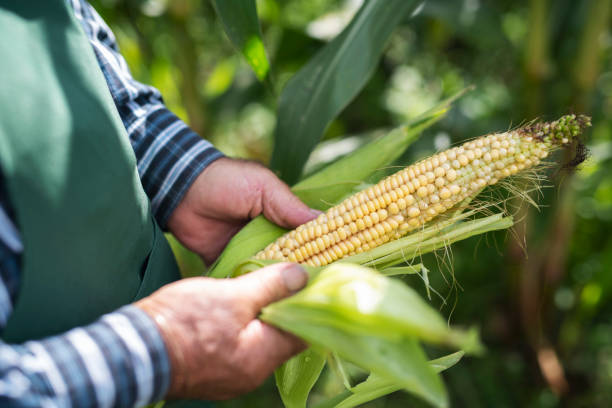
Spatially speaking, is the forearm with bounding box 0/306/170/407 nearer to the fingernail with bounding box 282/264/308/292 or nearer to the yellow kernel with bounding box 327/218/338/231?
the fingernail with bounding box 282/264/308/292

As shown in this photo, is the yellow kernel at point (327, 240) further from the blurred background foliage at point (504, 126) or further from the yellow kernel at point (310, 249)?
the blurred background foliage at point (504, 126)

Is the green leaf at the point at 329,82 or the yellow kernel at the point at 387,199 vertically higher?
the green leaf at the point at 329,82

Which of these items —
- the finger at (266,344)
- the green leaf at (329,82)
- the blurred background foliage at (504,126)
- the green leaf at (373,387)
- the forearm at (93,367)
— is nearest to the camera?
the forearm at (93,367)

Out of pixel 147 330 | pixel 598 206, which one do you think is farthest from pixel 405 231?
pixel 598 206

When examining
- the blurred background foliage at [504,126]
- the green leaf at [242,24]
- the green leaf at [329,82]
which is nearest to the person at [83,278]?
the green leaf at [242,24]

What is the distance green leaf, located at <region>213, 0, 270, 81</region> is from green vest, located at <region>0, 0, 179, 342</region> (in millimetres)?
357

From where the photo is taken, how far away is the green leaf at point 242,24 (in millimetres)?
935

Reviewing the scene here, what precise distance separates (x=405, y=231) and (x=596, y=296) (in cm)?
121

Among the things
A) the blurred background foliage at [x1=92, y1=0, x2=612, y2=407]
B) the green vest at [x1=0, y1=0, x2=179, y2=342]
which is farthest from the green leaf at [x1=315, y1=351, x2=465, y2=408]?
the blurred background foliage at [x1=92, y1=0, x2=612, y2=407]

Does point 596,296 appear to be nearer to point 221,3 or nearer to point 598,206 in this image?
point 598,206

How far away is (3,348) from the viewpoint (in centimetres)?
47

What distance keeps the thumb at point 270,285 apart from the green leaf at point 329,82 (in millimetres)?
496

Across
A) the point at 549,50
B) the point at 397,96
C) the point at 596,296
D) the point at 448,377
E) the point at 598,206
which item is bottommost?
the point at 448,377

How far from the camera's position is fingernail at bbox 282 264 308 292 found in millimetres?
607
